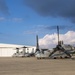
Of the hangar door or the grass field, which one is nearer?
the grass field

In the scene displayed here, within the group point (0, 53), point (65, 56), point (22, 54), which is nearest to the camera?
point (65, 56)

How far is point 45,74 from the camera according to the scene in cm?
1658

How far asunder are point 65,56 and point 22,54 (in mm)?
29022

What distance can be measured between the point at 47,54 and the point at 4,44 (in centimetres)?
5098

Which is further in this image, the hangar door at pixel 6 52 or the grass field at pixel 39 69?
the hangar door at pixel 6 52

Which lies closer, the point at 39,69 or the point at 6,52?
the point at 39,69

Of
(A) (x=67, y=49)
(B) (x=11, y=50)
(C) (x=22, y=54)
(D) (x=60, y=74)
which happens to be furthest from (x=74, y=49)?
(B) (x=11, y=50)

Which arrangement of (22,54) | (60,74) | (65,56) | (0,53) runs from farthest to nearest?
(0,53)
(22,54)
(65,56)
(60,74)

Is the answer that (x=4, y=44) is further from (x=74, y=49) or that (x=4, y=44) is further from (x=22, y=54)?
(x=74, y=49)

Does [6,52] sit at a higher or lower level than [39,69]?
lower

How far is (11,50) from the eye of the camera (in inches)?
4045

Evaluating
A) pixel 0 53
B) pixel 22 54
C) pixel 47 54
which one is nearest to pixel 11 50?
pixel 0 53

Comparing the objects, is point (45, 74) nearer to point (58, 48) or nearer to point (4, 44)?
point (58, 48)

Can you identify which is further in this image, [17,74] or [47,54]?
[47,54]
